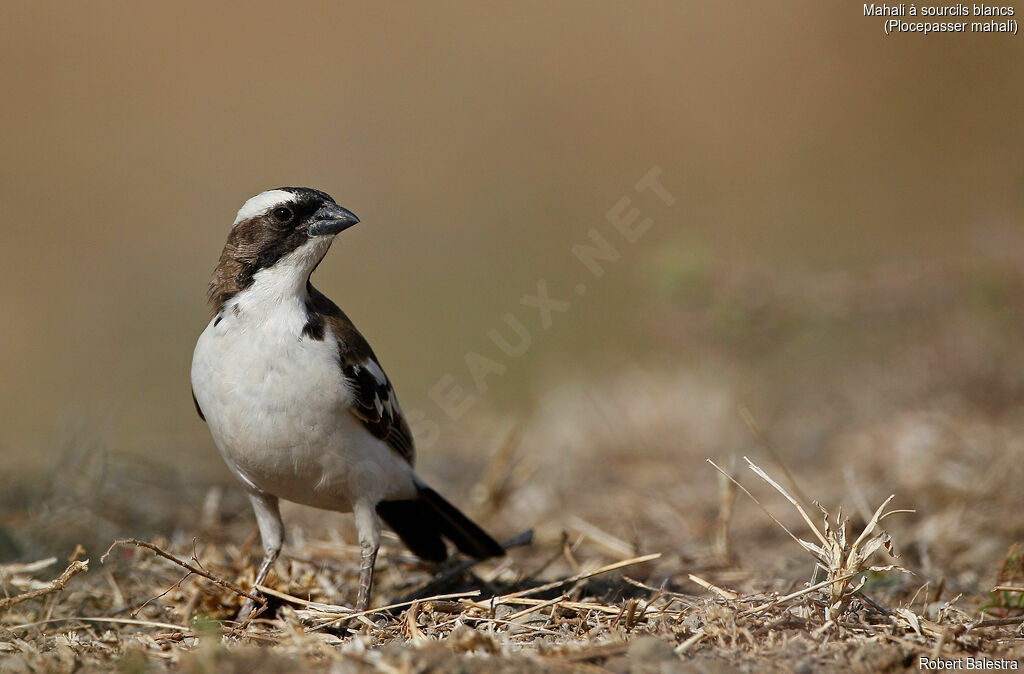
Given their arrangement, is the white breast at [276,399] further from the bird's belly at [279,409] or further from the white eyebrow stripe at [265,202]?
the white eyebrow stripe at [265,202]

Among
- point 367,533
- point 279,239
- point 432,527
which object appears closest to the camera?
point 279,239

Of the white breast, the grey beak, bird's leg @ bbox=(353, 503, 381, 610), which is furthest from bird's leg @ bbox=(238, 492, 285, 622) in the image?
the grey beak

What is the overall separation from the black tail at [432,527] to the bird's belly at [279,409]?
639 mm

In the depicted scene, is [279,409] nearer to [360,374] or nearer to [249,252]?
Result: [360,374]

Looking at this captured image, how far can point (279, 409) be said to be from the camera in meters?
4.17

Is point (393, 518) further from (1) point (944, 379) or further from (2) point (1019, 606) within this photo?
(1) point (944, 379)

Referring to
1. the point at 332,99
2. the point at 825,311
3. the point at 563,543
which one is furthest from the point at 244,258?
the point at 332,99

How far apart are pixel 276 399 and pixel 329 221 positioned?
0.87 m

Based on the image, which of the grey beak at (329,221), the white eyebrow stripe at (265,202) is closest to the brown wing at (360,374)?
the grey beak at (329,221)

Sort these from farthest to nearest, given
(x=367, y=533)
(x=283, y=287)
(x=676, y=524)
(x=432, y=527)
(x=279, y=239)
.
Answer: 1. (x=676, y=524)
2. (x=432, y=527)
3. (x=367, y=533)
4. (x=279, y=239)
5. (x=283, y=287)

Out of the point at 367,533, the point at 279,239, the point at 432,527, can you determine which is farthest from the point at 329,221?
the point at 432,527

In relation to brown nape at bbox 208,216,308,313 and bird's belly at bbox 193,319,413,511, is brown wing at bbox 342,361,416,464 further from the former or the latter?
brown nape at bbox 208,216,308,313

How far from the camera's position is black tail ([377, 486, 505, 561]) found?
16.4 ft

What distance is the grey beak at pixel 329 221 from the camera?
4.51m
